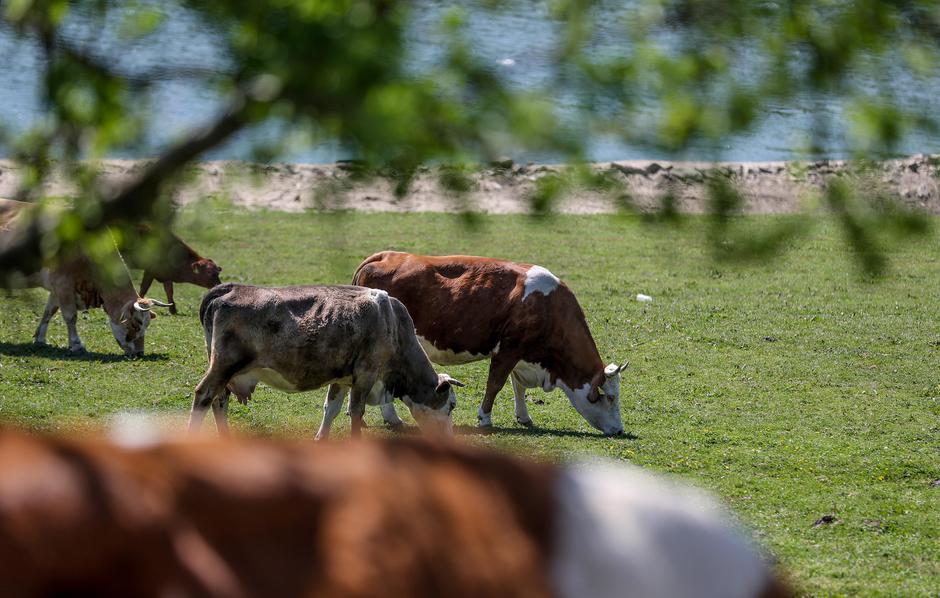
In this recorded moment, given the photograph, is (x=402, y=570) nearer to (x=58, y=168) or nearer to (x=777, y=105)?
(x=777, y=105)

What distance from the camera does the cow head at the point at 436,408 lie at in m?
11.4

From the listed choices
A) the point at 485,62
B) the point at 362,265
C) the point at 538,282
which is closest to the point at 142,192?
the point at 485,62

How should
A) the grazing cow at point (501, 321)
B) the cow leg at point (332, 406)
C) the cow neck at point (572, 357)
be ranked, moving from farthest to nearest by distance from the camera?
the grazing cow at point (501, 321) < the cow neck at point (572, 357) < the cow leg at point (332, 406)

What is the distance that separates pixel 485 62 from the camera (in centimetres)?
323

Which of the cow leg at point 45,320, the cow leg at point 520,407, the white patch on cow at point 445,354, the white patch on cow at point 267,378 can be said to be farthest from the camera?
the cow leg at point 45,320

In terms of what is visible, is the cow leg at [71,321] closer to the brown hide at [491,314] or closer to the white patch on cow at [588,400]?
the brown hide at [491,314]

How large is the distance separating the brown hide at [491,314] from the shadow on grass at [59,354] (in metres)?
3.52

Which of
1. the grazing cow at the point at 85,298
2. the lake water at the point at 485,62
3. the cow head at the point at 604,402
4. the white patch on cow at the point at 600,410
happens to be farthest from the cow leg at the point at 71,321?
the lake water at the point at 485,62

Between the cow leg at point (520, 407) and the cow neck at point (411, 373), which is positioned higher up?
the cow neck at point (411, 373)

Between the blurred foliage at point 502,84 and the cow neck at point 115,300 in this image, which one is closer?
the blurred foliage at point 502,84

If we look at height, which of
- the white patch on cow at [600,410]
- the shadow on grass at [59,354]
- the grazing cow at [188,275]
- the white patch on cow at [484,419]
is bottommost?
the grazing cow at [188,275]

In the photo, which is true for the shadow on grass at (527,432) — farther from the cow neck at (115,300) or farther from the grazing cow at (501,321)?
the cow neck at (115,300)

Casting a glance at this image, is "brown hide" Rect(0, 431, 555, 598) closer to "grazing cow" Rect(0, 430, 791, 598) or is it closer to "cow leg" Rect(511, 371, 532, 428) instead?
"grazing cow" Rect(0, 430, 791, 598)

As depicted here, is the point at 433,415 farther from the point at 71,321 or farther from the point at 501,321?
the point at 71,321
